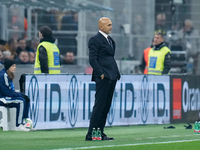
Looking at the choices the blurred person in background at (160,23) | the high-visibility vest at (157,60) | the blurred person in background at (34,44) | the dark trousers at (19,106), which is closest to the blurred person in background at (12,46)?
the blurred person in background at (34,44)

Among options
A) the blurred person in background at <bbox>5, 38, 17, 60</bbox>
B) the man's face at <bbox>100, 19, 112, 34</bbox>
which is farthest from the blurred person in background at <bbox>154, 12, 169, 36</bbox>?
the man's face at <bbox>100, 19, 112, 34</bbox>

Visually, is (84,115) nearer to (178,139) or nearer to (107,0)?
(178,139)

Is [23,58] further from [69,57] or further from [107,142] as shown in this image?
[107,142]

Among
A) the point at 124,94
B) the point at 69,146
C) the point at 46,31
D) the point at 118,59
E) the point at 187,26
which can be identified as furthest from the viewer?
the point at 187,26

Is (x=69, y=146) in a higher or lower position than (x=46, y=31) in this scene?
lower

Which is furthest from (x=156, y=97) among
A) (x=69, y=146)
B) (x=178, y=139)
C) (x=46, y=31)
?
(x=69, y=146)

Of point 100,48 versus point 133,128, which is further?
point 133,128

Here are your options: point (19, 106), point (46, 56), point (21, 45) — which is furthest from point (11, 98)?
point (21, 45)

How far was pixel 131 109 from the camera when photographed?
17.3 metres

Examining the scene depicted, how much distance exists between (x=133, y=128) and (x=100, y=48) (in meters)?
4.39

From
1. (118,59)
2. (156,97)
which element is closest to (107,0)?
(118,59)

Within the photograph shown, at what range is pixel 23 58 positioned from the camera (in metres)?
21.3

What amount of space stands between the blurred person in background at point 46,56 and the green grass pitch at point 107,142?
4.65 feet

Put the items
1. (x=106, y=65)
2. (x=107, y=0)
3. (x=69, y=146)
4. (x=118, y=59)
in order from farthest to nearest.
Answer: (x=107, y=0), (x=118, y=59), (x=106, y=65), (x=69, y=146)
